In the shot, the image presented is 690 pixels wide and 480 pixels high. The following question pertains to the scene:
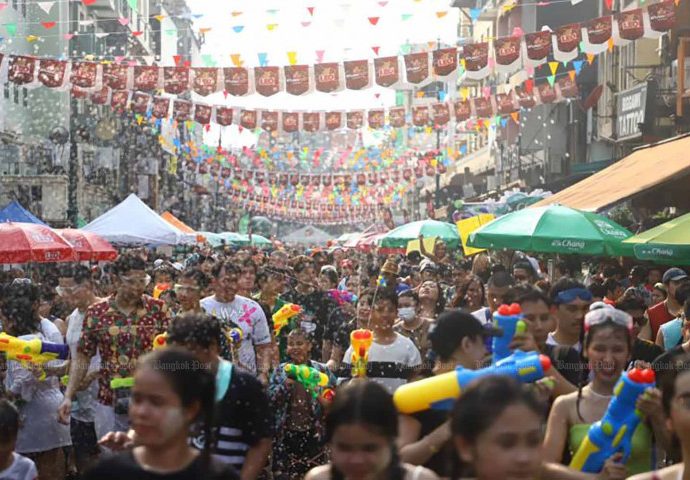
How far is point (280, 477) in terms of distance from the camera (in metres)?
8.15

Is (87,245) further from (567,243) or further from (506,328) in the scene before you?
(506,328)

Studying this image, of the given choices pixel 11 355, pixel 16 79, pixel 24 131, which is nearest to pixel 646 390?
pixel 11 355

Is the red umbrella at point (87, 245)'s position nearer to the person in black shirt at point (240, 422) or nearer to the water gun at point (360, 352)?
the water gun at point (360, 352)

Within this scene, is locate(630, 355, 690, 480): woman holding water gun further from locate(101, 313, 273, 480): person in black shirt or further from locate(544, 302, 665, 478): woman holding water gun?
locate(101, 313, 273, 480): person in black shirt

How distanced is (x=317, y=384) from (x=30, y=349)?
6.29ft

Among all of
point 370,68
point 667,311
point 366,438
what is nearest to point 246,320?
point 667,311

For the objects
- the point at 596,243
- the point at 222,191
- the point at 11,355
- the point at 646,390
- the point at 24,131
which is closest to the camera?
the point at 646,390

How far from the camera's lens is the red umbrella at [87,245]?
18328 mm

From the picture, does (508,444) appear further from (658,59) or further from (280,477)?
(658,59)

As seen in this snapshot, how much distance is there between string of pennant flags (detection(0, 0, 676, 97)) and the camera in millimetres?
19297

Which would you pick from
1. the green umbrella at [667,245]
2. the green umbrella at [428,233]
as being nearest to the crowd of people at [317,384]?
the green umbrella at [667,245]

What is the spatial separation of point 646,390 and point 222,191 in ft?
259

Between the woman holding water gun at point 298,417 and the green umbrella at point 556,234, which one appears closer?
the woman holding water gun at point 298,417

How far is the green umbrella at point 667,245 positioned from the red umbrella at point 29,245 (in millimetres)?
7746
